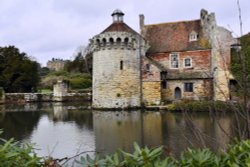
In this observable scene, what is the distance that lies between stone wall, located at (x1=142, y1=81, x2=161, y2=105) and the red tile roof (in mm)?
3972

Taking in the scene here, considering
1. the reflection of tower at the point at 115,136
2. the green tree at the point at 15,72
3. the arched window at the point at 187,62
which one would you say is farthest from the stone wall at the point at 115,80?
the green tree at the point at 15,72

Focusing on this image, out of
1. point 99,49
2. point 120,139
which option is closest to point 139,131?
point 120,139

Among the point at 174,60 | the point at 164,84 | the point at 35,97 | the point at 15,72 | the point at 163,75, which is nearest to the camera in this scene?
the point at 163,75

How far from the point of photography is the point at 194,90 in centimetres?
2686

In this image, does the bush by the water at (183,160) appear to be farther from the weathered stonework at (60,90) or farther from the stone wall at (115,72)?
the weathered stonework at (60,90)

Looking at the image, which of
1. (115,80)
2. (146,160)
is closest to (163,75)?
(115,80)

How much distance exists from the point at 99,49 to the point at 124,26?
3.13m

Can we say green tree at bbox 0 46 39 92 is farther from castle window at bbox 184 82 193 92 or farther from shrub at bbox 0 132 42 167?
shrub at bbox 0 132 42 167

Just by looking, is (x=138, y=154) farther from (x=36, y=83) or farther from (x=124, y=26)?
(x=36, y=83)

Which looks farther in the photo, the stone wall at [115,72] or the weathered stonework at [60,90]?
the weathered stonework at [60,90]

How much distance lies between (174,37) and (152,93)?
626 cm

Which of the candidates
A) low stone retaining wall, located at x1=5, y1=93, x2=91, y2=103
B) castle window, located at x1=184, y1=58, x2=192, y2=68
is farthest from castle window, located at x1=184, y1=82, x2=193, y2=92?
low stone retaining wall, located at x1=5, y1=93, x2=91, y2=103

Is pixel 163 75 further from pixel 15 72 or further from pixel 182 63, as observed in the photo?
pixel 15 72

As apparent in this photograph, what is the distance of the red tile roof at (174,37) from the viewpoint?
90.7 ft
